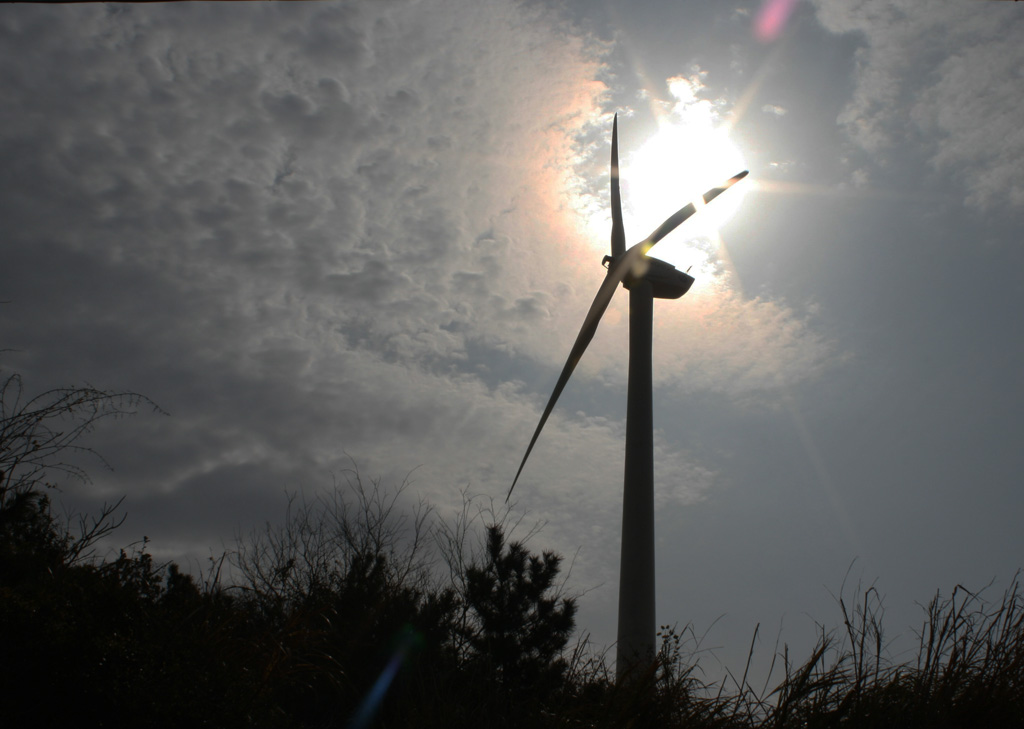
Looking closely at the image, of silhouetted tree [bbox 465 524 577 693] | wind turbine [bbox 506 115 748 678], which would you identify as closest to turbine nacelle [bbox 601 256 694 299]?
wind turbine [bbox 506 115 748 678]

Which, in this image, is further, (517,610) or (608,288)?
(517,610)

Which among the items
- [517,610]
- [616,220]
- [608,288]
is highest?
[616,220]

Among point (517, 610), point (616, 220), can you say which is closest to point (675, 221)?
point (616, 220)

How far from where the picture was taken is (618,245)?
2030 centimetres

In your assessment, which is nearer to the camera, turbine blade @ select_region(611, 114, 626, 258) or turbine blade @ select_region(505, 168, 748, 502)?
turbine blade @ select_region(505, 168, 748, 502)

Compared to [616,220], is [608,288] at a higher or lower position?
lower

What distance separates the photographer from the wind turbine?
46.0 ft

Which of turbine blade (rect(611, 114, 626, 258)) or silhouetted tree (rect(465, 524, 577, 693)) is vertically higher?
turbine blade (rect(611, 114, 626, 258))

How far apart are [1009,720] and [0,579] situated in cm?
844

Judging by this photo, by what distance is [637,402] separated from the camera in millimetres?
16156

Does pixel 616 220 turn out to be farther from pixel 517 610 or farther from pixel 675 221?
pixel 517 610

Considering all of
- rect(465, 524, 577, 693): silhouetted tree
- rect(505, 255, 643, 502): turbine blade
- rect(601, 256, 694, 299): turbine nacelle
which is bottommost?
rect(465, 524, 577, 693): silhouetted tree

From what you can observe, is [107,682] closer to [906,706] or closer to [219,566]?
[219,566]

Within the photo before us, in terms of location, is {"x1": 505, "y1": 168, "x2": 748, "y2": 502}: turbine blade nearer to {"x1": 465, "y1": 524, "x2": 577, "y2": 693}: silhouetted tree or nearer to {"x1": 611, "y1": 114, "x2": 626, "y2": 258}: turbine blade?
{"x1": 611, "y1": 114, "x2": 626, "y2": 258}: turbine blade
